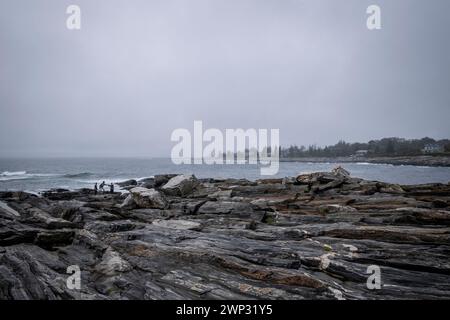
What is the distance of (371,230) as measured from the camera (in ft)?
43.2

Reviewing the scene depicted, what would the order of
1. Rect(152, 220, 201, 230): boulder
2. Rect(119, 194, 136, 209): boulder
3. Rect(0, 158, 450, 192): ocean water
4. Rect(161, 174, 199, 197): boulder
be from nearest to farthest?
Rect(152, 220, 201, 230): boulder < Rect(119, 194, 136, 209): boulder < Rect(161, 174, 199, 197): boulder < Rect(0, 158, 450, 192): ocean water

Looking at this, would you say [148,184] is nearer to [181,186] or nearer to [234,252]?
[181,186]

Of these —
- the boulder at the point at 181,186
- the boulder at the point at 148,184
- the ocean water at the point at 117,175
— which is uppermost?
the boulder at the point at 181,186

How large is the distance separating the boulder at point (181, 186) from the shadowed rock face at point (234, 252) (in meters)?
7.63

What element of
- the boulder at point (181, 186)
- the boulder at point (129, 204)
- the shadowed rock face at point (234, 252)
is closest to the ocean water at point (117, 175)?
the boulder at point (181, 186)

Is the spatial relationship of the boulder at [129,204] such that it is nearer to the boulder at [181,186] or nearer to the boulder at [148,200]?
the boulder at [148,200]

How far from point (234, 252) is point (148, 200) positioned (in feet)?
40.5

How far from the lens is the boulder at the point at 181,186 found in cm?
2806

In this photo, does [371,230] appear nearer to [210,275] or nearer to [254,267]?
[254,267]

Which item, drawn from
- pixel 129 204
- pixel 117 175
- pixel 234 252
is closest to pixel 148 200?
pixel 129 204

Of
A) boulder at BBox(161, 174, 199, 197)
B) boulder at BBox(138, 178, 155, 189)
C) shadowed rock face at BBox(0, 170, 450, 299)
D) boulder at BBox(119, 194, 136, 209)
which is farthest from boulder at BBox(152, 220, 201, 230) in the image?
boulder at BBox(138, 178, 155, 189)

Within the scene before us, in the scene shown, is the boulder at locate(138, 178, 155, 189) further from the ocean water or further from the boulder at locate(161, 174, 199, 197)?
the ocean water

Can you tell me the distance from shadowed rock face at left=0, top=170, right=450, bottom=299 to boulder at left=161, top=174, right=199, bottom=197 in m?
7.63

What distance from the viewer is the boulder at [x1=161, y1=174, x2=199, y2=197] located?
92.1ft
